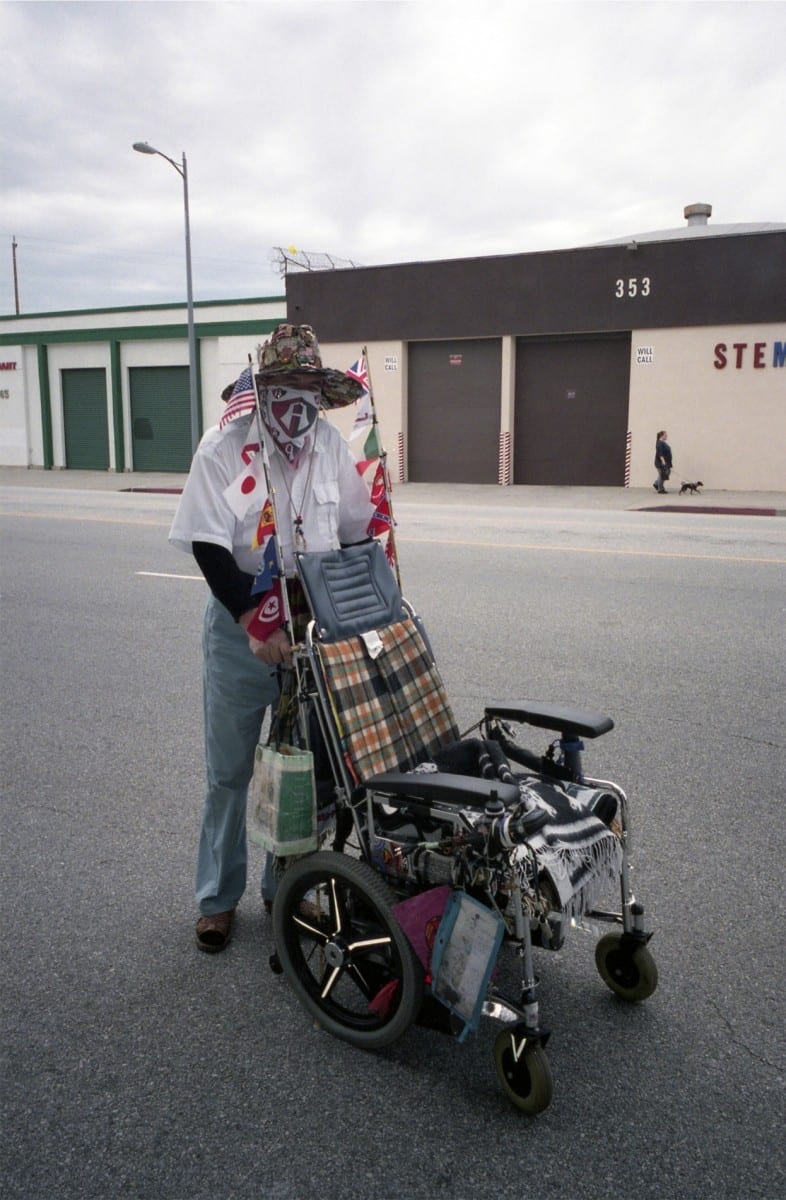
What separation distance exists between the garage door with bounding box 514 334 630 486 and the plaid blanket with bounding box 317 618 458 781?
24932 mm

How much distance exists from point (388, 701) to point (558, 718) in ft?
1.76

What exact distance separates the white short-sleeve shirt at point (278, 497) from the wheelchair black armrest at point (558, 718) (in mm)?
798

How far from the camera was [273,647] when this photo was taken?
3.02 meters

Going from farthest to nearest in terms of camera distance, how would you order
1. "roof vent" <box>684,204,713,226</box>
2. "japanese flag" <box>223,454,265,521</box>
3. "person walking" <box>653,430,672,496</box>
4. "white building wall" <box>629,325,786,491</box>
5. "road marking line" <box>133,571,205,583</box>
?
"roof vent" <box>684,204,713,226</box>, "white building wall" <box>629,325,786,491</box>, "person walking" <box>653,430,672,496</box>, "road marking line" <box>133,571,205,583</box>, "japanese flag" <box>223,454,265,521</box>

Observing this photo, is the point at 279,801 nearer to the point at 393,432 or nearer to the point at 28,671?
the point at 28,671

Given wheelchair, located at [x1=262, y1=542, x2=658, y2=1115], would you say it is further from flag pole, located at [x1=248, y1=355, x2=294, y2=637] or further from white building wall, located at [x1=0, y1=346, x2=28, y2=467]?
white building wall, located at [x1=0, y1=346, x2=28, y2=467]

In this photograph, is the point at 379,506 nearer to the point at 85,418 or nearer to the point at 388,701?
the point at 388,701

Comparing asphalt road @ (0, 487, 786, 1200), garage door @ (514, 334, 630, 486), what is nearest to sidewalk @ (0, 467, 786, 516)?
garage door @ (514, 334, 630, 486)

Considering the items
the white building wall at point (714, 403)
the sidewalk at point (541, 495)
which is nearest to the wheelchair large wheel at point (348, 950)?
the sidewalk at point (541, 495)

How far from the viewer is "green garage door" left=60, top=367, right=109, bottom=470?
120 ft

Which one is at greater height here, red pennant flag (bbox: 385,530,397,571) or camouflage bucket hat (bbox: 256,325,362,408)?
camouflage bucket hat (bbox: 256,325,362,408)

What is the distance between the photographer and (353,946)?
2840 mm

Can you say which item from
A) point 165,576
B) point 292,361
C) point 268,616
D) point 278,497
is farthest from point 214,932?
point 165,576

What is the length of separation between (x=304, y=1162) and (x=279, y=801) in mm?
933
